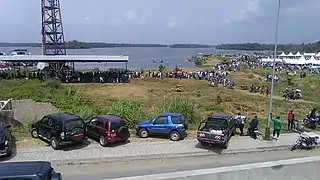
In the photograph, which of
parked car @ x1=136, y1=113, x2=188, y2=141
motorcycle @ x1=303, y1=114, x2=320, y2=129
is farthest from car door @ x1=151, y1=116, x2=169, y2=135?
motorcycle @ x1=303, y1=114, x2=320, y2=129

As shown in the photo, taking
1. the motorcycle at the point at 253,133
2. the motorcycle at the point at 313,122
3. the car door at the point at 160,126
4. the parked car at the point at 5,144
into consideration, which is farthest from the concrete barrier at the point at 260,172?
the motorcycle at the point at 313,122

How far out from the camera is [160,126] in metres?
18.5

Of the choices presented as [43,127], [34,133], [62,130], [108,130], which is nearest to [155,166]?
[108,130]

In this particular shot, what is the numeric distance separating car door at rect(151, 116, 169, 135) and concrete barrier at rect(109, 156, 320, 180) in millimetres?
12748

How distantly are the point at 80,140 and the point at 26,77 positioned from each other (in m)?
31.9

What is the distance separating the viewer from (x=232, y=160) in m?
15.8

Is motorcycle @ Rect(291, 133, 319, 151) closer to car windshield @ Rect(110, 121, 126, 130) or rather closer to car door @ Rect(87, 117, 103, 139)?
car windshield @ Rect(110, 121, 126, 130)

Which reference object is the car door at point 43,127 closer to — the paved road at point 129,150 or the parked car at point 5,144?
the paved road at point 129,150

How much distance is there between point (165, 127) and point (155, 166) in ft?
12.3

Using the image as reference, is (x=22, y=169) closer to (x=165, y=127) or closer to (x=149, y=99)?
(x=165, y=127)

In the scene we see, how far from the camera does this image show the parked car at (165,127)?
1818cm

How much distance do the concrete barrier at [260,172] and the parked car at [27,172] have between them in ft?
10.4

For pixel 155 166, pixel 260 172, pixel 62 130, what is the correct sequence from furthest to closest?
pixel 62 130 < pixel 155 166 < pixel 260 172

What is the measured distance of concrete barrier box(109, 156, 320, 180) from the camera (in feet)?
16.4
